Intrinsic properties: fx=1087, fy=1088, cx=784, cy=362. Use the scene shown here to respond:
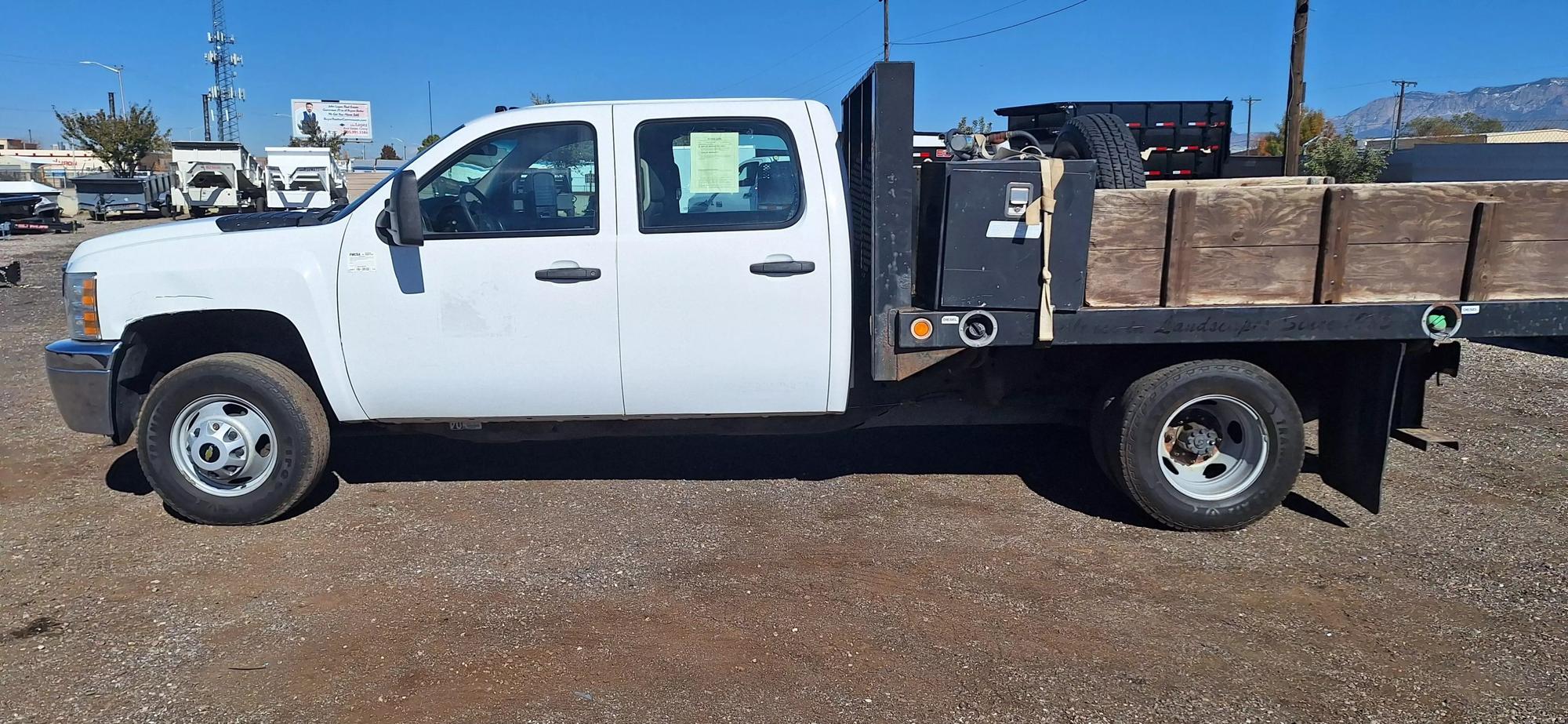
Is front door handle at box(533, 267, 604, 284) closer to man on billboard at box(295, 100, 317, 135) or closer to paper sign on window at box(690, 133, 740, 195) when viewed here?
paper sign on window at box(690, 133, 740, 195)

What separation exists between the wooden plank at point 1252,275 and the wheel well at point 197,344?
400 cm

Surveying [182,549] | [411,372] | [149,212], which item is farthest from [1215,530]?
[149,212]

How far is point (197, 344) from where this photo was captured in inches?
211

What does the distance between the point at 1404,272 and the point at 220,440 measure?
17.6 ft

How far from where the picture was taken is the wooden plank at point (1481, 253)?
4.53 metres

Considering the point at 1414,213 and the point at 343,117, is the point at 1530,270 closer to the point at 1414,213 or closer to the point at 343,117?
the point at 1414,213

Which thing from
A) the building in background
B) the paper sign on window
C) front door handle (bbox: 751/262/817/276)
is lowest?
front door handle (bbox: 751/262/817/276)

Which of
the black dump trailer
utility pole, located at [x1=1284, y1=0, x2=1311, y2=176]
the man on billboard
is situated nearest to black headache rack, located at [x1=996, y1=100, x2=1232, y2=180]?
utility pole, located at [x1=1284, y1=0, x2=1311, y2=176]

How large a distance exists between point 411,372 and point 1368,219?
4.23m

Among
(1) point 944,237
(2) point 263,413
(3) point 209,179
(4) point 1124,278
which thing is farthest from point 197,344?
(3) point 209,179

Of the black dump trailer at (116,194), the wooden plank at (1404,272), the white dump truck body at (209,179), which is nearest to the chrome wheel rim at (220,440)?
the wooden plank at (1404,272)

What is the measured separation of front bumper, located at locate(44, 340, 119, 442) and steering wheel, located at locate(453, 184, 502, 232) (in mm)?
1718

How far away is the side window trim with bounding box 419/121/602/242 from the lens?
4863mm

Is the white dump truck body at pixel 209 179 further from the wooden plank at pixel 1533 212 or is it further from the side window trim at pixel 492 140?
the wooden plank at pixel 1533 212
